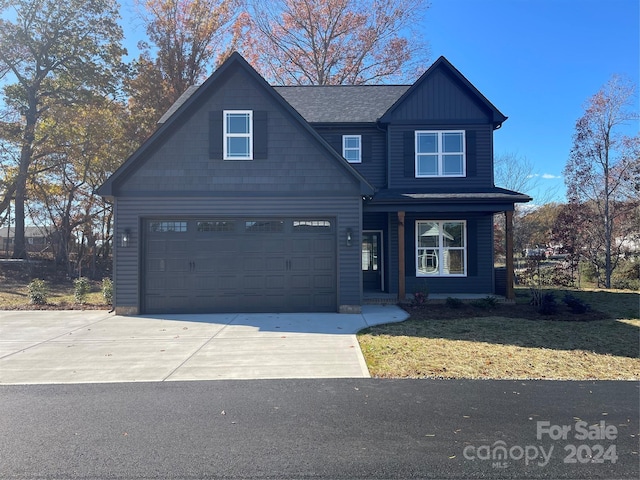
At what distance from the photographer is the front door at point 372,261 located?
1469cm

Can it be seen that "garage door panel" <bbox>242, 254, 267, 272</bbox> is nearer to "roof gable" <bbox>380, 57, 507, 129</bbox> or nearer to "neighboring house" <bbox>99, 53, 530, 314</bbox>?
"neighboring house" <bbox>99, 53, 530, 314</bbox>

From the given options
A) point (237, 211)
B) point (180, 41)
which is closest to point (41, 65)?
point (180, 41)

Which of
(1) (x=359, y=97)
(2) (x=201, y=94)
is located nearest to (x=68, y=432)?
(2) (x=201, y=94)

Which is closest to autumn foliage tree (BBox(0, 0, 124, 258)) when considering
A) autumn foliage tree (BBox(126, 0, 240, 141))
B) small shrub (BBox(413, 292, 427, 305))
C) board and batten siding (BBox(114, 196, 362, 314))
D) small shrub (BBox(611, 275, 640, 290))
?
autumn foliage tree (BBox(126, 0, 240, 141))

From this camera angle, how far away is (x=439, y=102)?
1351 centimetres

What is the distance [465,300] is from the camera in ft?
39.1

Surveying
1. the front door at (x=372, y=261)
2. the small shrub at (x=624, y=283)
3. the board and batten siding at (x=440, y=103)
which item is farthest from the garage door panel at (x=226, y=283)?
the small shrub at (x=624, y=283)

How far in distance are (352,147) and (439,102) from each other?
3079mm

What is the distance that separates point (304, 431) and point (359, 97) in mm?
13793

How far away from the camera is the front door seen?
1469 centimetres

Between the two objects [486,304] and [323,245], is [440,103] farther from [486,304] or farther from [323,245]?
[486,304]

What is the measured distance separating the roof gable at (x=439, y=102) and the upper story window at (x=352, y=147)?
3.85ft

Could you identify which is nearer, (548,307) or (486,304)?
(548,307)

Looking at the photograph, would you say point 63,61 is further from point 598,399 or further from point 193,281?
point 598,399
